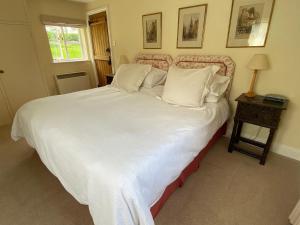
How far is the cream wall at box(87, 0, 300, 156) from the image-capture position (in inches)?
66.6

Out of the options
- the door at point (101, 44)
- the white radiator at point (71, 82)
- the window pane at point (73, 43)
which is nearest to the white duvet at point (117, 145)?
the white radiator at point (71, 82)

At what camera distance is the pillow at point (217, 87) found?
1.95 metres

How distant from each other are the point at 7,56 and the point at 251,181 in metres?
4.12

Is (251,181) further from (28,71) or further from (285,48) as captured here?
(28,71)

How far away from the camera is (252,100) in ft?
5.96

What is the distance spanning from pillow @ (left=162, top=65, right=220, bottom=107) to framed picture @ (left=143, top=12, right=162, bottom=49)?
3.60 feet

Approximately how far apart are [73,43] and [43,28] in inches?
28.9

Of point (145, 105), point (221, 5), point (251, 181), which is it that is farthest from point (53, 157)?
point (221, 5)

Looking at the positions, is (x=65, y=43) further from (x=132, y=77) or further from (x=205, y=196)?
(x=205, y=196)

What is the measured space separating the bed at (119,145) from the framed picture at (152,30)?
1.23 metres

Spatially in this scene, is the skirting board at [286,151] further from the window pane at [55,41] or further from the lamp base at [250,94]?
the window pane at [55,41]

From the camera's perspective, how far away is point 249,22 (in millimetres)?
1874

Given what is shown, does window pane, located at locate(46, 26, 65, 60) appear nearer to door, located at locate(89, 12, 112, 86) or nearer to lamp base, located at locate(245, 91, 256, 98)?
door, located at locate(89, 12, 112, 86)

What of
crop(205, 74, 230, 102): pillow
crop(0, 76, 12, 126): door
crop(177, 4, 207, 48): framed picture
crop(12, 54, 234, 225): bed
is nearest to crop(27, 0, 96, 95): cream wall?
crop(0, 76, 12, 126): door
